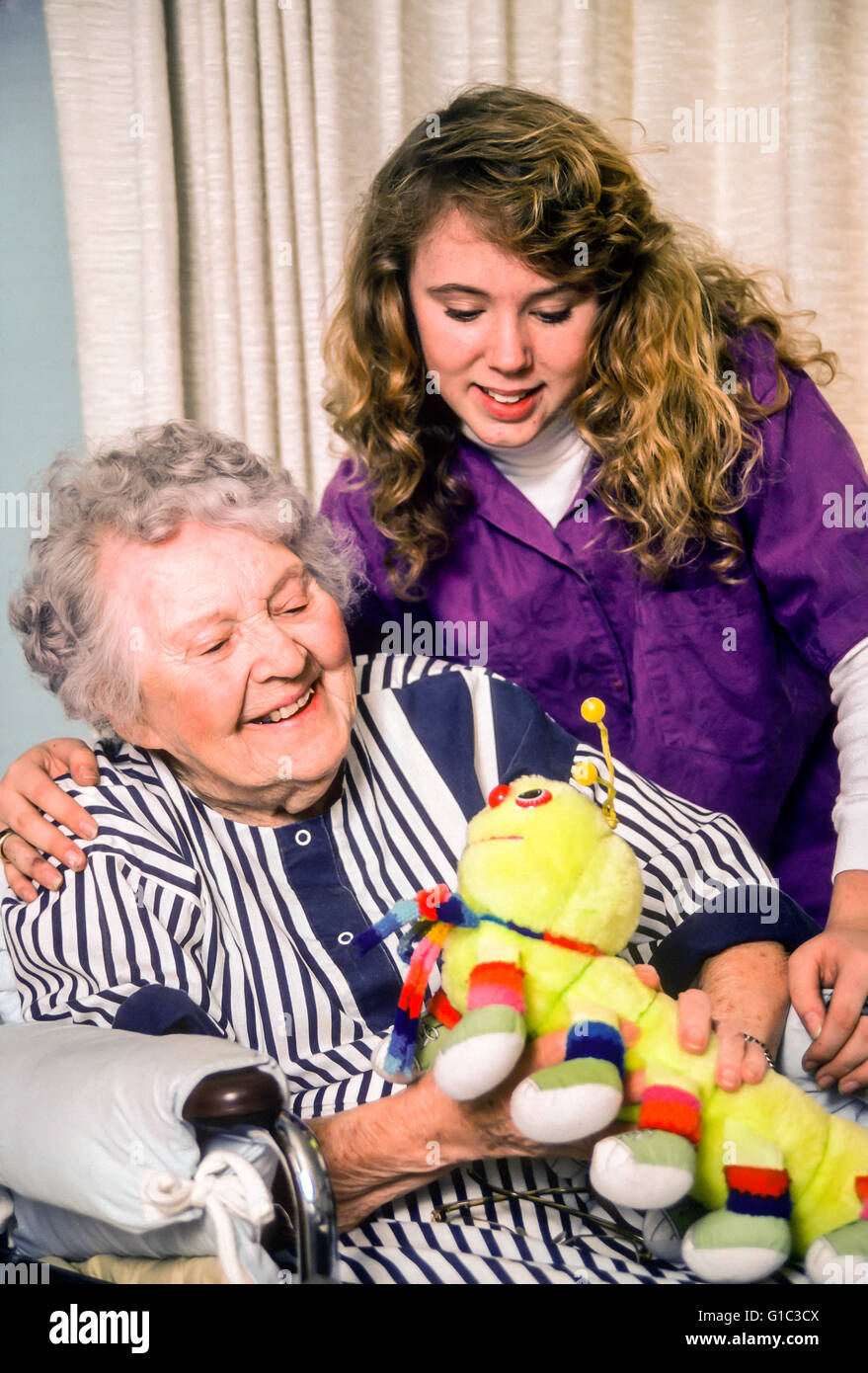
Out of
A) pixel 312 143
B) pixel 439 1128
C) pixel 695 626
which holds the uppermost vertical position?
pixel 312 143

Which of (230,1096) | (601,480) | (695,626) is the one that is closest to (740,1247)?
(230,1096)

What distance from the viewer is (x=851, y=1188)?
0.92 meters

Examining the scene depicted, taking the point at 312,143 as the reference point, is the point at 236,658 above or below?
below

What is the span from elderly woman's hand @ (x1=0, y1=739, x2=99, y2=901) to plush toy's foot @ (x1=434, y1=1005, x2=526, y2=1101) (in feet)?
1.53

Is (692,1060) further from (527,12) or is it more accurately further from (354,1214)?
(527,12)

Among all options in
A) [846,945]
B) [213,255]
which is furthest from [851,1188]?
[213,255]

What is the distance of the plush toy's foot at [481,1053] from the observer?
85cm

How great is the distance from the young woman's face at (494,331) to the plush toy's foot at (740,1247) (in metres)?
0.88

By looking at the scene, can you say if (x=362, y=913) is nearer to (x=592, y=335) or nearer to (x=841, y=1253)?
(x=841, y=1253)

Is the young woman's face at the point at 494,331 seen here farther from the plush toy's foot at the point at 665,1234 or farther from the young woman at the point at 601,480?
the plush toy's foot at the point at 665,1234

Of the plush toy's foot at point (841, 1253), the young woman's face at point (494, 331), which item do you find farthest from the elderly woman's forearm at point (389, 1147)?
the young woman's face at point (494, 331)

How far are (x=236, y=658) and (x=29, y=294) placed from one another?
747 mm

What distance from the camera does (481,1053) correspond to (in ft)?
2.78
